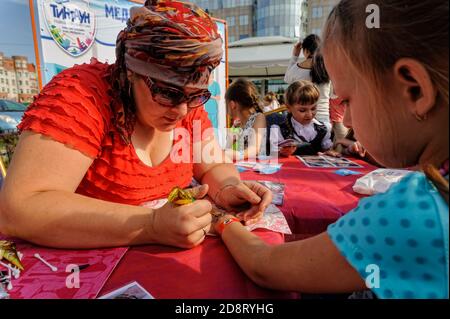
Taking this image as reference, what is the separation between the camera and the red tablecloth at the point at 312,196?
1313 millimetres

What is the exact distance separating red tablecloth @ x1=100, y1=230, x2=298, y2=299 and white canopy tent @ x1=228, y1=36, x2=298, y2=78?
8.90 metres

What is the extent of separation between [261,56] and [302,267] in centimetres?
993

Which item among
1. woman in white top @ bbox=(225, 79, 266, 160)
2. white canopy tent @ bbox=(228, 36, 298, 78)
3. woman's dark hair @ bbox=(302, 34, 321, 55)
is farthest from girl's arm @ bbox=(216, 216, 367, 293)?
white canopy tent @ bbox=(228, 36, 298, 78)

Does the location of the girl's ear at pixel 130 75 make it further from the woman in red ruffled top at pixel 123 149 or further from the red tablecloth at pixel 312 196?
the red tablecloth at pixel 312 196

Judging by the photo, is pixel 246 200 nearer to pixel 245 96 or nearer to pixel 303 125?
pixel 303 125

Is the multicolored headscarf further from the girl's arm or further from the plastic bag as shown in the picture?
the plastic bag

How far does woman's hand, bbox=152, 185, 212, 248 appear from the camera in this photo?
87 cm

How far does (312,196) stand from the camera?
153 centimetres

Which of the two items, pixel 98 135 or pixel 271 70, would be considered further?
pixel 271 70

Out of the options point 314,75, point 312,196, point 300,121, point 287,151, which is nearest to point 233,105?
point 300,121

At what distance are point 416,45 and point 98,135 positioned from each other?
3.07 ft

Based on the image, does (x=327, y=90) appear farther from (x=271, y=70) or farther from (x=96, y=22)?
(x=271, y=70)

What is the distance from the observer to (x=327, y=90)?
370cm
